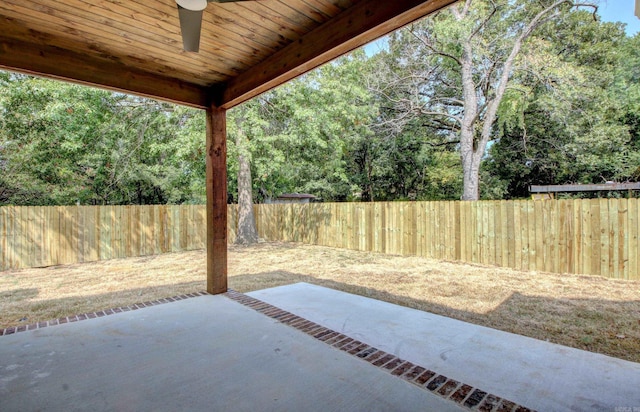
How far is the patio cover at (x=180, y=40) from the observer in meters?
2.06

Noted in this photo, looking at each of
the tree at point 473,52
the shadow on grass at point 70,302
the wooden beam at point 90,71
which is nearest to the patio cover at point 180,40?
the wooden beam at point 90,71

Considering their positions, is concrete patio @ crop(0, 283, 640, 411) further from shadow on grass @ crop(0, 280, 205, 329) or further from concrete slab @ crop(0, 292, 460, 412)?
shadow on grass @ crop(0, 280, 205, 329)

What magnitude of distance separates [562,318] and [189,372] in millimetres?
3522

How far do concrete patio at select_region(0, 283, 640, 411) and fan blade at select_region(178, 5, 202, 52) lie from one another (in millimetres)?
2105

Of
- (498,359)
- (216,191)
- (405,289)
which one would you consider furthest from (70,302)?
(498,359)

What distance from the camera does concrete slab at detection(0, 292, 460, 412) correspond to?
5.63 feet

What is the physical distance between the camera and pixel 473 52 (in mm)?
9289

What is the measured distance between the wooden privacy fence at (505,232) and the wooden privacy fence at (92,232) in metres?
3.84

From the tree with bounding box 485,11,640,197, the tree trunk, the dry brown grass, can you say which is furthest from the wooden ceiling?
the tree with bounding box 485,11,640,197

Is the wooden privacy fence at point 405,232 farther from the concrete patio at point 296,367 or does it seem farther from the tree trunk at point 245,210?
the concrete patio at point 296,367

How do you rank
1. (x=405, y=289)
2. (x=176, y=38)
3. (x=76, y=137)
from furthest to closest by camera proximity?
(x=76, y=137) → (x=405, y=289) → (x=176, y=38)

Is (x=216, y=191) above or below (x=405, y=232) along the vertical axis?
above

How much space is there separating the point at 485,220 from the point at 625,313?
2.86m

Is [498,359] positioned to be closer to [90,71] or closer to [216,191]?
[216,191]
